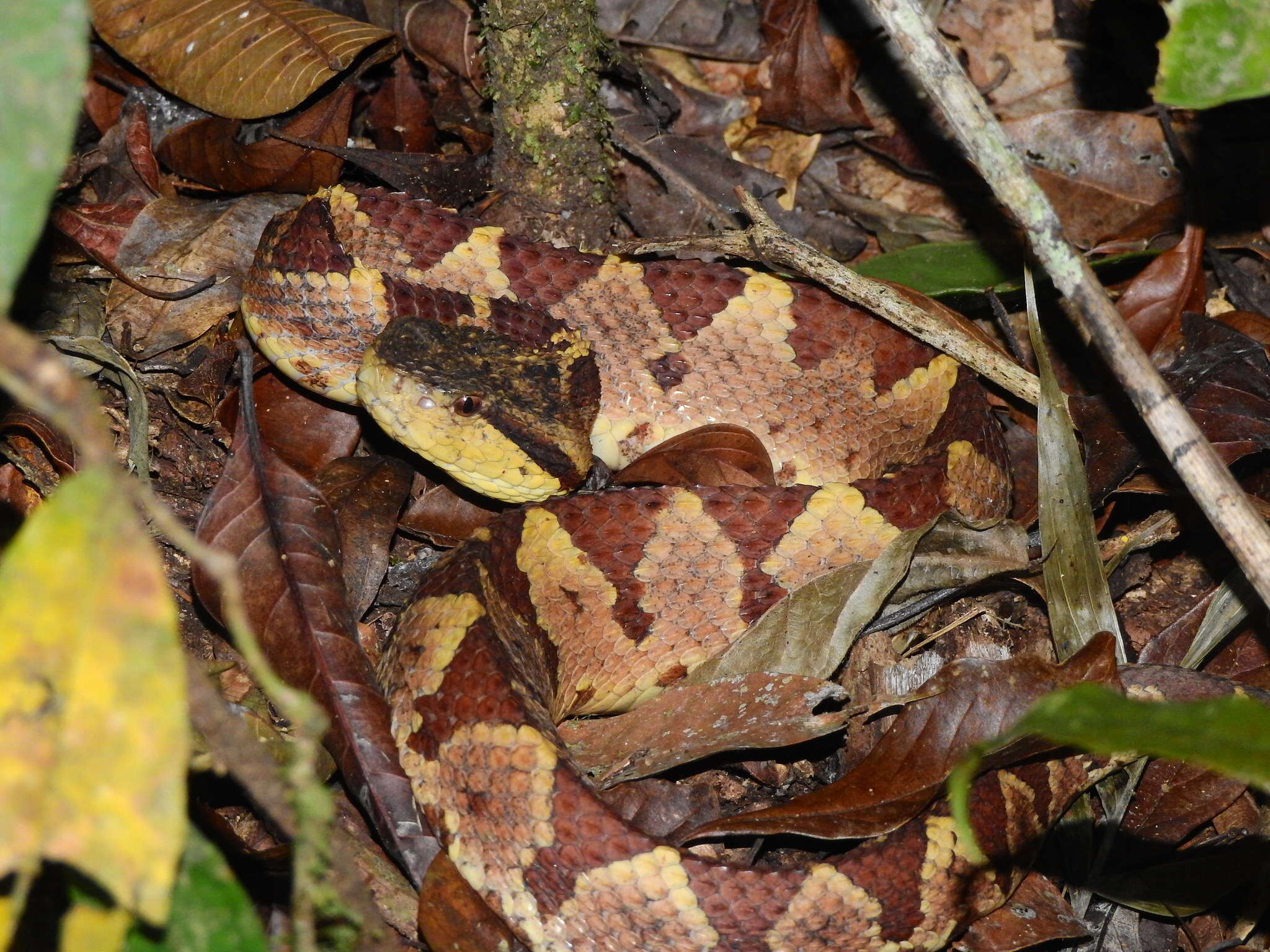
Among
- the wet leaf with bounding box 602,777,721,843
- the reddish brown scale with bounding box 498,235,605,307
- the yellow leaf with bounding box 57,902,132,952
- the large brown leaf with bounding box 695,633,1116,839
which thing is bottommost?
the wet leaf with bounding box 602,777,721,843

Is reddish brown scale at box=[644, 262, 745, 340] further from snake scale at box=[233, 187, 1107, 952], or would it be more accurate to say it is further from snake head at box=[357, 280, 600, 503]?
snake head at box=[357, 280, 600, 503]

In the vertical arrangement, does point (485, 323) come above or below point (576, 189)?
below

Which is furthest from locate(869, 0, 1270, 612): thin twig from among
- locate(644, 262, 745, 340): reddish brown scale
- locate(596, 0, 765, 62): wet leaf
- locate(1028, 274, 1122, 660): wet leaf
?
locate(596, 0, 765, 62): wet leaf

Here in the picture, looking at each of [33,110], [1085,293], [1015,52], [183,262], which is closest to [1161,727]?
[1085,293]

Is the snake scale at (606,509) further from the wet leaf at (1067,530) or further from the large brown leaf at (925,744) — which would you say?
the wet leaf at (1067,530)

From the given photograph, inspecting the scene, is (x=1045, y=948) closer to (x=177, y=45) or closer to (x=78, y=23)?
(x=78, y=23)

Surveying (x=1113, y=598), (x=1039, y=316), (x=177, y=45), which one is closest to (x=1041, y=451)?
(x=1113, y=598)
